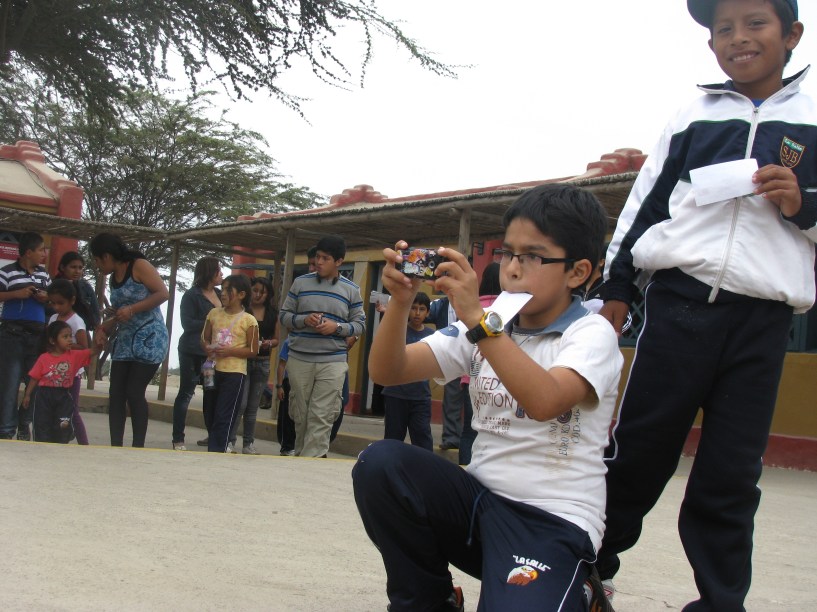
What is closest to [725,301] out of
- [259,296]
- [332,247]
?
[332,247]

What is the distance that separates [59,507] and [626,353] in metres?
8.32

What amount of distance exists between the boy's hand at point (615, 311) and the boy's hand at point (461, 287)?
0.67 metres

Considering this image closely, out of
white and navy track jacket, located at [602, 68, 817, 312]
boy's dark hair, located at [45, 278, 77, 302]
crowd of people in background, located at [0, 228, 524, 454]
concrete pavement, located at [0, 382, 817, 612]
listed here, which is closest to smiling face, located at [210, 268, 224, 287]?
crowd of people in background, located at [0, 228, 524, 454]

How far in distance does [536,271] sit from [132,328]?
4818 millimetres

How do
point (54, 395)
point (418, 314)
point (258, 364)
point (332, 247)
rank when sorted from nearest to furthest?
point (54, 395) < point (332, 247) < point (418, 314) < point (258, 364)

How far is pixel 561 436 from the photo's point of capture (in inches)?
95.4

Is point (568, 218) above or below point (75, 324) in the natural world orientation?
above

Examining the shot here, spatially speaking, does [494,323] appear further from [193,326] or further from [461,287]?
[193,326]

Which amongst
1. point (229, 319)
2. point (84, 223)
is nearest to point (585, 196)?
point (229, 319)

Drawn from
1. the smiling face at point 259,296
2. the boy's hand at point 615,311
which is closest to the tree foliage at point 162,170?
the smiling face at point 259,296

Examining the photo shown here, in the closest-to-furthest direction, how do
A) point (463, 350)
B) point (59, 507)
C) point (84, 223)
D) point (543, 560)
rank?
point (543, 560)
point (463, 350)
point (59, 507)
point (84, 223)

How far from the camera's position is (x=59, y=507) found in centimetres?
398

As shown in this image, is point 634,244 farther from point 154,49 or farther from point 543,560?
point 154,49

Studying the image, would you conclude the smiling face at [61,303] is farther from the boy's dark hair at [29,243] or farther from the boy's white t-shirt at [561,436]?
the boy's white t-shirt at [561,436]
